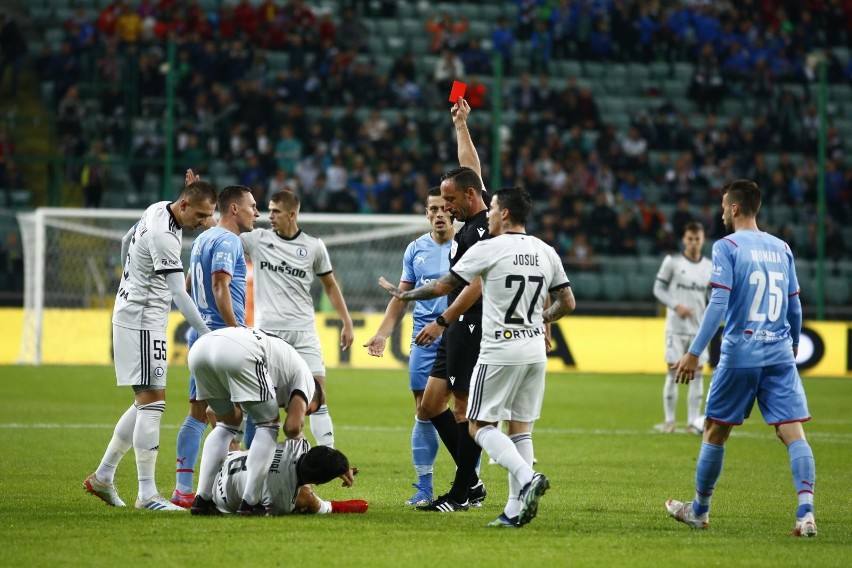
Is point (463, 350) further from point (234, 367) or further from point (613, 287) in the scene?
point (613, 287)

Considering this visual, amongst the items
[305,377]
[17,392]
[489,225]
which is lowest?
[17,392]

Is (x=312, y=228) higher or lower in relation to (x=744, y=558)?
higher

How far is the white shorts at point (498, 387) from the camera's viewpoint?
24.4 ft

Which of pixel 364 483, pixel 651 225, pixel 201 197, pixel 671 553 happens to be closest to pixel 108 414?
pixel 364 483

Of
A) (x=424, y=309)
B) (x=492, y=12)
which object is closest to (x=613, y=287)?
(x=492, y=12)

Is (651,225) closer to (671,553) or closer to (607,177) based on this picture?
(607,177)

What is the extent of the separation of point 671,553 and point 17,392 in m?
12.5

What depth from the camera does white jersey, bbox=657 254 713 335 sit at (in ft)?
48.0

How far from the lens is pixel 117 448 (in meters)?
8.30

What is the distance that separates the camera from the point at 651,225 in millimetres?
25859

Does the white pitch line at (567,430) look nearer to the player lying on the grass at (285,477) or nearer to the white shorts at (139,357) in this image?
the white shorts at (139,357)

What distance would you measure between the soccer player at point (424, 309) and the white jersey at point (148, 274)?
1.61 m

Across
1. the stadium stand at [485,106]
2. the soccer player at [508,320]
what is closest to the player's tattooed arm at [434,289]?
the soccer player at [508,320]

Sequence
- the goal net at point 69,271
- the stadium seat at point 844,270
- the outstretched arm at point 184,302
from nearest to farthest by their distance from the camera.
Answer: the outstretched arm at point 184,302 < the goal net at point 69,271 < the stadium seat at point 844,270
